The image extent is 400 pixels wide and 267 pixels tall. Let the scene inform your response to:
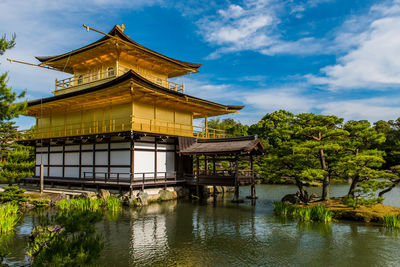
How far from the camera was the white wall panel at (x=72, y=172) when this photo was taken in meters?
25.6

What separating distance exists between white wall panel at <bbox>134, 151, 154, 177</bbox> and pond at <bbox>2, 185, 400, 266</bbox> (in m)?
5.34

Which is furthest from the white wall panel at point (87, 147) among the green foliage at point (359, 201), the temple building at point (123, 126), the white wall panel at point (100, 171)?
the green foliage at point (359, 201)

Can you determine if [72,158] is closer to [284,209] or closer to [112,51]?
[112,51]

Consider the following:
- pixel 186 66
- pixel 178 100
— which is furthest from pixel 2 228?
pixel 186 66

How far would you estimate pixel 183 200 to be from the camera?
22.8 m

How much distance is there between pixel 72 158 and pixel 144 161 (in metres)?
8.08

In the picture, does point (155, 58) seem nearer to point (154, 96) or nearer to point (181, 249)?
point (154, 96)

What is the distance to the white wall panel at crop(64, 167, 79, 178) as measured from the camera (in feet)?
84.0

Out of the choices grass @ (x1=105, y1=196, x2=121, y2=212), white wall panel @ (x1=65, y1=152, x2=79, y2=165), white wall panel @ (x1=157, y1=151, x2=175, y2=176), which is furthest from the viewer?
white wall panel @ (x1=65, y1=152, x2=79, y2=165)

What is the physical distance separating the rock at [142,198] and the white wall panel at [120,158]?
281 cm

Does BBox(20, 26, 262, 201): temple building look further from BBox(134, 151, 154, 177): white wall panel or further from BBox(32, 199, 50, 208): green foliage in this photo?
BBox(32, 199, 50, 208): green foliage

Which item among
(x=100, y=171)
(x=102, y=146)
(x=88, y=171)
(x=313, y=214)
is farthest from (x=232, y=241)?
(x=88, y=171)

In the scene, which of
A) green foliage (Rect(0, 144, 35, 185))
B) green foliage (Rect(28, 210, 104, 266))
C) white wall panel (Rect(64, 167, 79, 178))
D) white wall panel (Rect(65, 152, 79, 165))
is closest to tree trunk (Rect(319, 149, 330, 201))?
green foliage (Rect(28, 210, 104, 266))

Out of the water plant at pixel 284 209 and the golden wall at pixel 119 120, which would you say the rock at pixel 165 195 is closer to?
the golden wall at pixel 119 120
